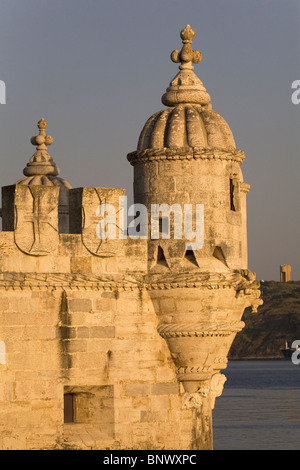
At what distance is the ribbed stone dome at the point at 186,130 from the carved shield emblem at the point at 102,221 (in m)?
1.25

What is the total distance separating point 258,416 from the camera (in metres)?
64.9

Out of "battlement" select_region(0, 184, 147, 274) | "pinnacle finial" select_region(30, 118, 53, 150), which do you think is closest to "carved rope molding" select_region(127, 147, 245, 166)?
"battlement" select_region(0, 184, 147, 274)

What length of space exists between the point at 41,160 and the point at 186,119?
457 centimetres

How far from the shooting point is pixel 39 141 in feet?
93.1

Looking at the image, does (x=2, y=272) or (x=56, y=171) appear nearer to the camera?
(x=2, y=272)

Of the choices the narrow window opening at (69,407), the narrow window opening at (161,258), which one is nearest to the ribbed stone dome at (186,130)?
the narrow window opening at (161,258)

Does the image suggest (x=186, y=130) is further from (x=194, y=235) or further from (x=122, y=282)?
(x=122, y=282)

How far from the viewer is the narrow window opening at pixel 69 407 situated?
2425cm

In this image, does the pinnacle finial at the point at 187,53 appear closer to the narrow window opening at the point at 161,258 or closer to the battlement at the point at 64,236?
the battlement at the point at 64,236

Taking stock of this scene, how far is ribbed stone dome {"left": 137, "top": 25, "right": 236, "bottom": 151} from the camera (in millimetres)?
24547

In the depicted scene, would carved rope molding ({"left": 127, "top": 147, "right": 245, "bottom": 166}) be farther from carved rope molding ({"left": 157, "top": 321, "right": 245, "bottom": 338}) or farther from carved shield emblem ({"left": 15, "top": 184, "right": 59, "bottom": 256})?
carved rope molding ({"left": 157, "top": 321, "right": 245, "bottom": 338})
